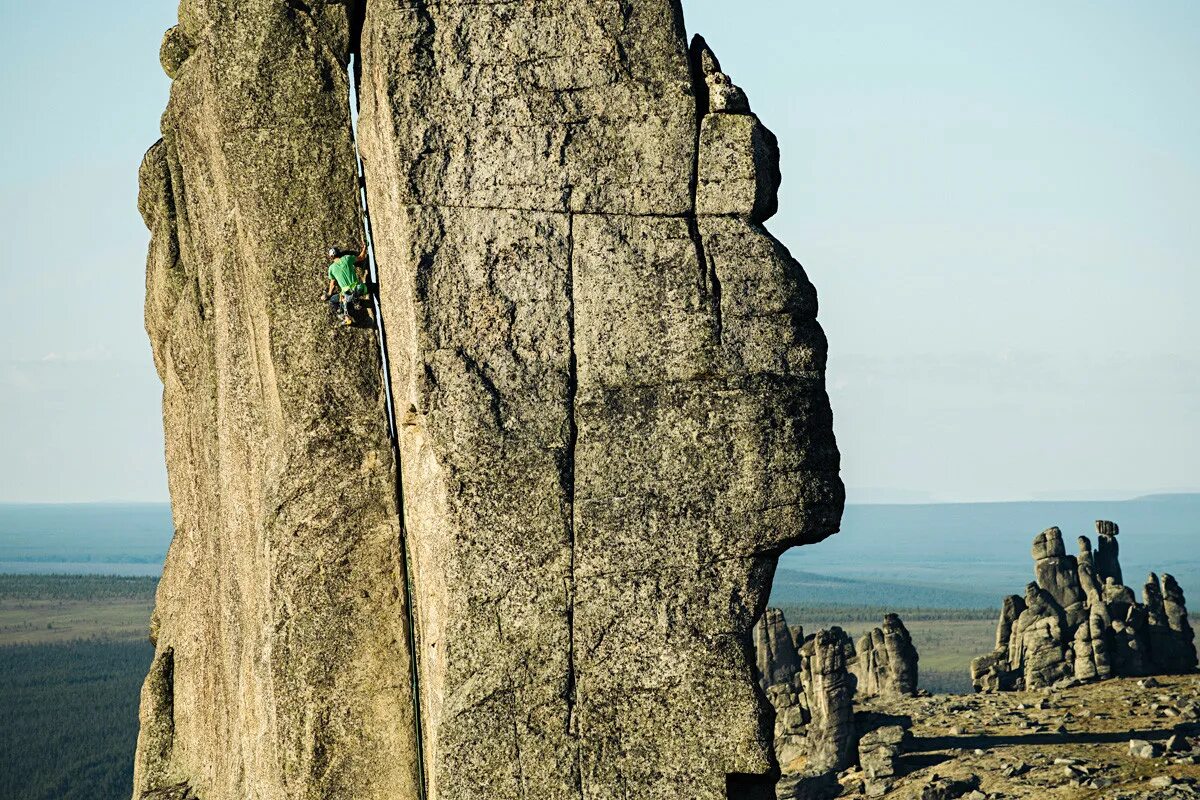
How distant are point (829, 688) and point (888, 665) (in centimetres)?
704

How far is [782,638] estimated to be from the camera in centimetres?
5881

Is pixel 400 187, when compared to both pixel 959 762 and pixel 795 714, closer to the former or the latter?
pixel 959 762

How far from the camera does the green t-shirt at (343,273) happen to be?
58.2 ft

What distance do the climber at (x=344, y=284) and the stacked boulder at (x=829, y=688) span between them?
28005 millimetres

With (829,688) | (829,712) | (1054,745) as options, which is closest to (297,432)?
(1054,745)

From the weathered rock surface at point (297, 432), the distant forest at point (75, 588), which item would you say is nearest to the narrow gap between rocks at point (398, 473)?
the weathered rock surface at point (297, 432)

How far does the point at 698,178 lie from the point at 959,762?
30.3 m

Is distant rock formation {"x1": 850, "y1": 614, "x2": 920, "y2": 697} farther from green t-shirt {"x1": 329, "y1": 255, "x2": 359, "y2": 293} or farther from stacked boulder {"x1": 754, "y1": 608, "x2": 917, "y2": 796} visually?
green t-shirt {"x1": 329, "y1": 255, "x2": 359, "y2": 293}

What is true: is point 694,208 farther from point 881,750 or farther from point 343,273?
point 881,750

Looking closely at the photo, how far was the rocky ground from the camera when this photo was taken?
39.2 m

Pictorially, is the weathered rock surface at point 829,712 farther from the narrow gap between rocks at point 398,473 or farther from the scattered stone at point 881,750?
the narrow gap between rocks at point 398,473

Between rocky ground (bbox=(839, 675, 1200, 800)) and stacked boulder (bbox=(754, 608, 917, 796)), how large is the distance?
0.88 m

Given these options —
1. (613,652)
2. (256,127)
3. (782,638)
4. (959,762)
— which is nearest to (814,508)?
(613,652)

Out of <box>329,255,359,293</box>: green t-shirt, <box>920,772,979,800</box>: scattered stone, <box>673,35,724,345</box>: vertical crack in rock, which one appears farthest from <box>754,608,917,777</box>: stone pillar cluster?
<box>673,35,724,345</box>: vertical crack in rock
